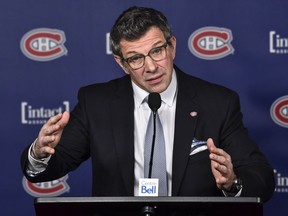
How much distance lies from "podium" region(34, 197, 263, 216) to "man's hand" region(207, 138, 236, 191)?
0.20m

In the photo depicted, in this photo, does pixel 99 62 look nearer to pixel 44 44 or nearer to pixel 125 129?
pixel 44 44

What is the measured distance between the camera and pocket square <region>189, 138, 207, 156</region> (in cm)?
268

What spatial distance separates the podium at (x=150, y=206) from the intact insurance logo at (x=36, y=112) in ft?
5.43

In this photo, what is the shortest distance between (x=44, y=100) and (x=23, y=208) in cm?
54

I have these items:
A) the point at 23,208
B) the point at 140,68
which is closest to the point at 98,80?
the point at 23,208

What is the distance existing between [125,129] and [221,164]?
2.22 ft

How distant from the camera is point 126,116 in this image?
277cm

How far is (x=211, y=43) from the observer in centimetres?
358

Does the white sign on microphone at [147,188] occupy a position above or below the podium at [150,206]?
above

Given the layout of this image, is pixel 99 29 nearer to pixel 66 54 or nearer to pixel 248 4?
pixel 66 54

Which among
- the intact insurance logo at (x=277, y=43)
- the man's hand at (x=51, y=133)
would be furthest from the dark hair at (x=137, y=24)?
the intact insurance logo at (x=277, y=43)

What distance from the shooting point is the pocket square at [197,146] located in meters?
2.68

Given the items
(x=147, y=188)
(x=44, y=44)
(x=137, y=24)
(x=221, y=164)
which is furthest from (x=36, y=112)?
(x=221, y=164)

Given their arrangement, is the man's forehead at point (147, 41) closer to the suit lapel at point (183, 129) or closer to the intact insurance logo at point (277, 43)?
the suit lapel at point (183, 129)
